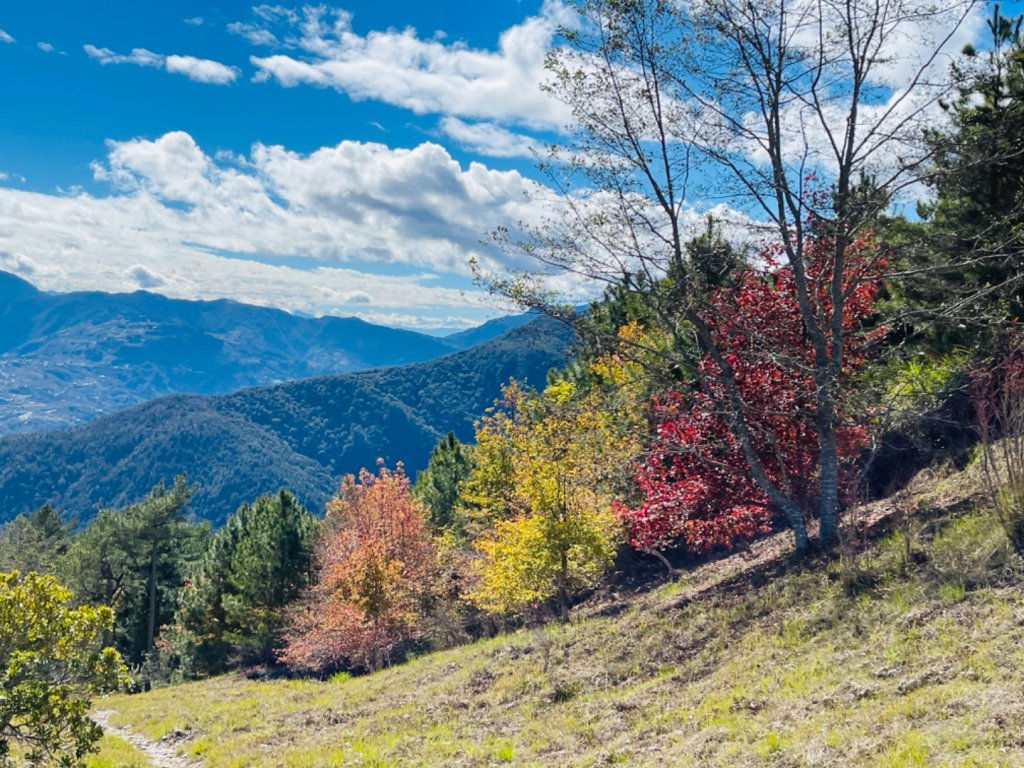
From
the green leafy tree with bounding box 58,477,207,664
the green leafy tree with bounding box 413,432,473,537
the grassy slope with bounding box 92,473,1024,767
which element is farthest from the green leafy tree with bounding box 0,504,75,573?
the grassy slope with bounding box 92,473,1024,767

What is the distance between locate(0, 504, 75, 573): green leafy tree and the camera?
57.5 meters

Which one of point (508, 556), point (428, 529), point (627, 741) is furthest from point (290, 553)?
point (627, 741)

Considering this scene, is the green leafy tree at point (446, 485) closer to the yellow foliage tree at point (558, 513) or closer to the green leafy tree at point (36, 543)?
the yellow foliage tree at point (558, 513)

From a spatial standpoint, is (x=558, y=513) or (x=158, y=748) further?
(x=558, y=513)

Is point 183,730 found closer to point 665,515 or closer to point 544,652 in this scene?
point 544,652

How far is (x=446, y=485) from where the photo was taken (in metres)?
47.1

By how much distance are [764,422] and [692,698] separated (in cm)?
737

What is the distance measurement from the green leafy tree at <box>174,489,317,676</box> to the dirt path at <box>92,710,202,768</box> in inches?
880

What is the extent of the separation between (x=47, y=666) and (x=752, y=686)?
9289 mm

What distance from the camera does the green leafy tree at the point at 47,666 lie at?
7.93 metres

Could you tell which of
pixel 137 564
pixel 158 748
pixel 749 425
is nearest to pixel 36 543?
pixel 137 564

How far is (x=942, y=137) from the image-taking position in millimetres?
11367

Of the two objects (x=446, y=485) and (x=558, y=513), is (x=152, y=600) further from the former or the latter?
(x=558, y=513)

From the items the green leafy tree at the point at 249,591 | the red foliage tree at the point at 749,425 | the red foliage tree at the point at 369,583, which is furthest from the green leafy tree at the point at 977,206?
the green leafy tree at the point at 249,591
